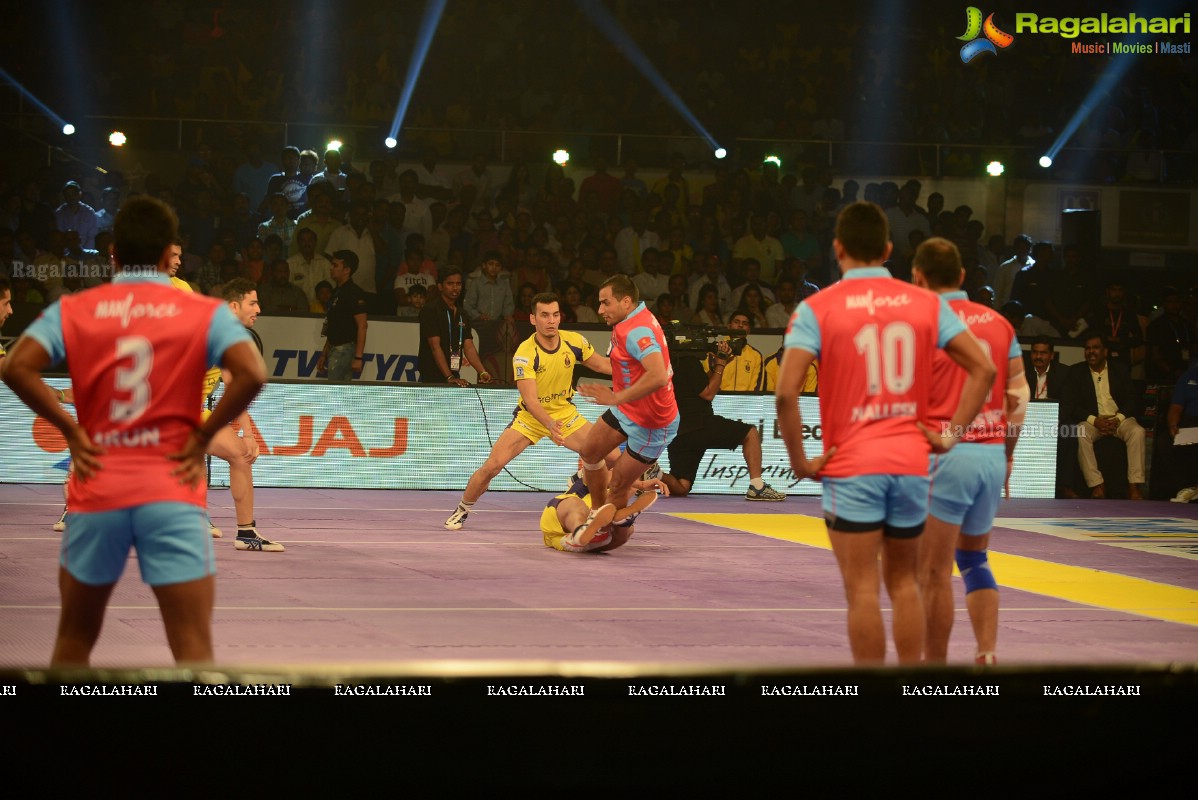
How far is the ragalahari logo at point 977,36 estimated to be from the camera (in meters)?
23.7

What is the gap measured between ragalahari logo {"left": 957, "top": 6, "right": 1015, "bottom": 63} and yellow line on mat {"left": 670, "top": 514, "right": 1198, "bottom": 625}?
13.0 metres

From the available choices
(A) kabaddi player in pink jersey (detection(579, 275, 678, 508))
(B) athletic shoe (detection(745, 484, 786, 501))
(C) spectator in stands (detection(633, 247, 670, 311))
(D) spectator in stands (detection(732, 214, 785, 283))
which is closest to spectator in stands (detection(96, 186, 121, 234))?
(C) spectator in stands (detection(633, 247, 670, 311))

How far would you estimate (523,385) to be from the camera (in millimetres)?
12625

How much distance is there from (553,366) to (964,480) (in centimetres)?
689

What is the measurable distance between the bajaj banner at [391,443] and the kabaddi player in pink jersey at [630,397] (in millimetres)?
5105

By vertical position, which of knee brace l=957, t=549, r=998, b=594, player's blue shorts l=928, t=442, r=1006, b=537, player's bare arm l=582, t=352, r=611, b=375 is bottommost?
knee brace l=957, t=549, r=998, b=594

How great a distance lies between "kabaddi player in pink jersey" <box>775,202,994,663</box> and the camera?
18.2ft

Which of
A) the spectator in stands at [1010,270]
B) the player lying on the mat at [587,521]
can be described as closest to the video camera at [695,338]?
the player lying on the mat at [587,521]

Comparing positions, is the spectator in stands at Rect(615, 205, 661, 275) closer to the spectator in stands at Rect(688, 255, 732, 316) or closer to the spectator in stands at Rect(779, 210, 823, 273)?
the spectator in stands at Rect(688, 255, 732, 316)

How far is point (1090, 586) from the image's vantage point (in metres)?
10.9

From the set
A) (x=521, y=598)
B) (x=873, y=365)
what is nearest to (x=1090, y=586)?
(x=521, y=598)

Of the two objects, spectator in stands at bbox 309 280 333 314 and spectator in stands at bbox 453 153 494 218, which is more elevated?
spectator in stands at bbox 453 153 494 218

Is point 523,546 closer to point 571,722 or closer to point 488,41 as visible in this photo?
point 571,722

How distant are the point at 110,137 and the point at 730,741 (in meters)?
19.2
